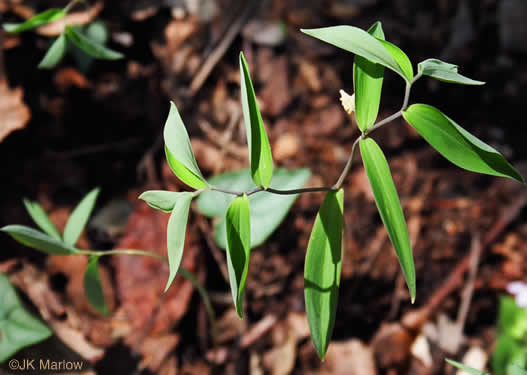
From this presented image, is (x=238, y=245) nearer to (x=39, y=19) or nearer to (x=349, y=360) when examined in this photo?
(x=39, y=19)

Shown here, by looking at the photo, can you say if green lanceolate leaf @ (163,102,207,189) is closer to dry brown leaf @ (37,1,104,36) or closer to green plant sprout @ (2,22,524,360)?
green plant sprout @ (2,22,524,360)

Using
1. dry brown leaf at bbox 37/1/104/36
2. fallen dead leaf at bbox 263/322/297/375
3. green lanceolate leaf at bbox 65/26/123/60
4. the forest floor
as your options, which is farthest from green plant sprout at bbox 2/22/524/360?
dry brown leaf at bbox 37/1/104/36

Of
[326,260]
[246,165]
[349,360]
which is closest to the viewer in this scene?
[326,260]

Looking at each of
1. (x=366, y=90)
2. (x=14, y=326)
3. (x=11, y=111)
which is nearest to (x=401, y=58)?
(x=366, y=90)

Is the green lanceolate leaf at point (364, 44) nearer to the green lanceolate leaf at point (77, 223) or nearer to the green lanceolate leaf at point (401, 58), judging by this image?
the green lanceolate leaf at point (401, 58)

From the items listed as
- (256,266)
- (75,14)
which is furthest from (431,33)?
(75,14)

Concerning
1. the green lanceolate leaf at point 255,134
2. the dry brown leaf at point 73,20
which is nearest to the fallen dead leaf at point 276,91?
the dry brown leaf at point 73,20
